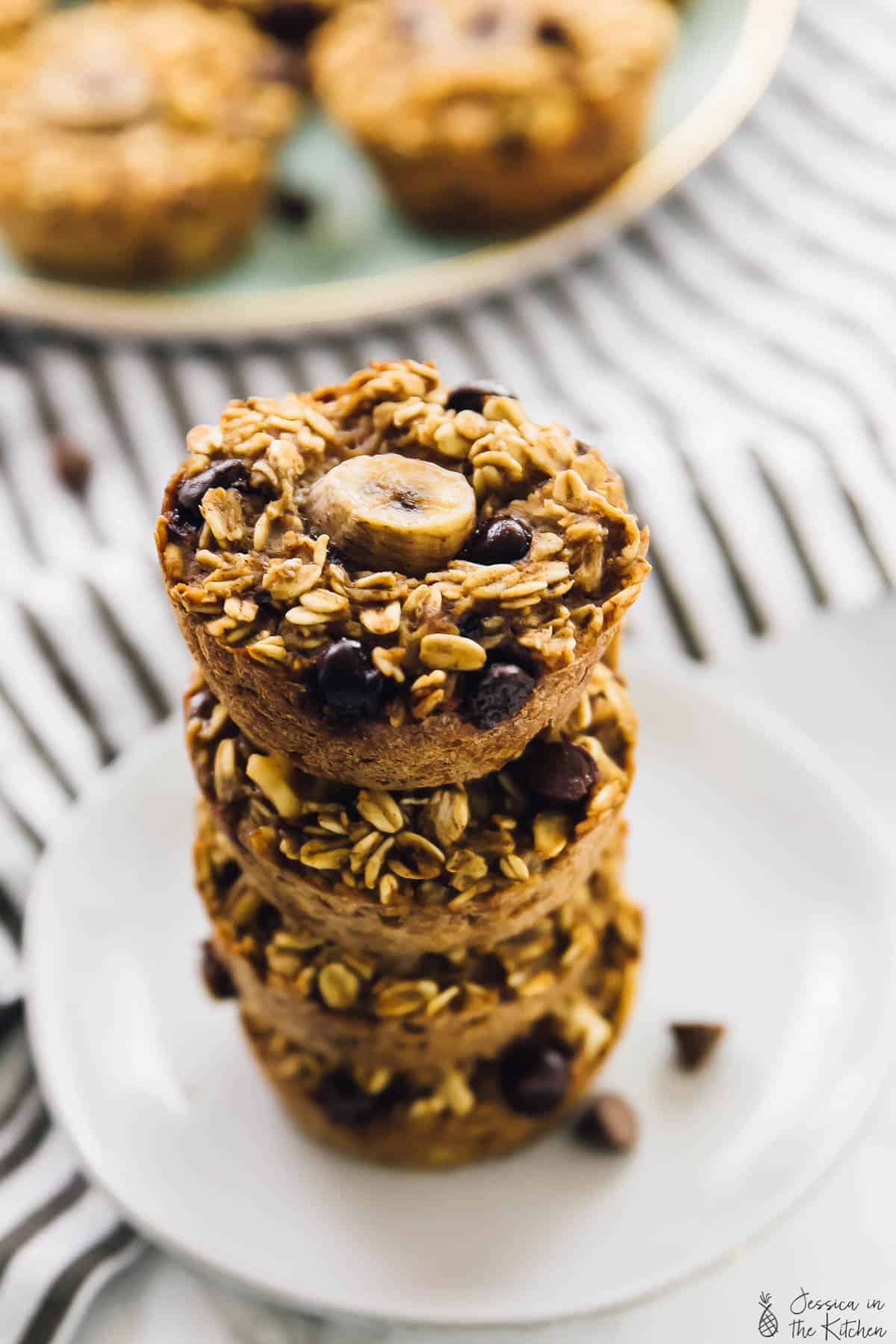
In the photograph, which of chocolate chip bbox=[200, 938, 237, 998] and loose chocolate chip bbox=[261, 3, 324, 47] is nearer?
chocolate chip bbox=[200, 938, 237, 998]

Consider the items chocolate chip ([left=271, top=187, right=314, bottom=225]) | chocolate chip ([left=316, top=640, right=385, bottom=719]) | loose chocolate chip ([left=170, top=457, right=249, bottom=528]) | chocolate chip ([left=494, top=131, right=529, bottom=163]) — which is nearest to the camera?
chocolate chip ([left=316, top=640, right=385, bottom=719])

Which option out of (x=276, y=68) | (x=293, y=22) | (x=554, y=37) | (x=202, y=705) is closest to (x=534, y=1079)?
(x=202, y=705)

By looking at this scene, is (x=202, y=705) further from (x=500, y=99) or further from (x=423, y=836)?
(x=500, y=99)

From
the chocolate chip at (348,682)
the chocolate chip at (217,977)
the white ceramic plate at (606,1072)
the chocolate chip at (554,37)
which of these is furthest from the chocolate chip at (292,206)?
the chocolate chip at (348,682)

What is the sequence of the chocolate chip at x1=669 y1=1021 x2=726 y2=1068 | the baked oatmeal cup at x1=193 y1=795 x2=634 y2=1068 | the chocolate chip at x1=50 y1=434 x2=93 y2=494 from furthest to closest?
1. the chocolate chip at x1=50 y1=434 x2=93 y2=494
2. the chocolate chip at x1=669 y1=1021 x2=726 y2=1068
3. the baked oatmeal cup at x1=193 y1=795 x2=634 y2=1068

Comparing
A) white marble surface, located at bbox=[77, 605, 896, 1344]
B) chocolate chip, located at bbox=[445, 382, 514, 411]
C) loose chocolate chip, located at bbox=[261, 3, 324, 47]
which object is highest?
chocolate chip, located at bbox=[445, 382, 514, 411]

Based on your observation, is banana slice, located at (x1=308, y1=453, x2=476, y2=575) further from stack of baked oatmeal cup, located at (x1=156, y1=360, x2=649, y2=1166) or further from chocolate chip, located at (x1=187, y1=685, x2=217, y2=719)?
chocolate chip, located at (x1=187, y1=685, x2=217, y2=719)

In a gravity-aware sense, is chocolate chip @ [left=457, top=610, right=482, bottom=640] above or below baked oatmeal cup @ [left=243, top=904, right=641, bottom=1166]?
above

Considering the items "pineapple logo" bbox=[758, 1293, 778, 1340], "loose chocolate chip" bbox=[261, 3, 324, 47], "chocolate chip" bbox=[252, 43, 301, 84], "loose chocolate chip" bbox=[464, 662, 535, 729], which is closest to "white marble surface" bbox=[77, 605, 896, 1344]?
"pineapple logo" bbox=[758, 1293, 778, 1340]
